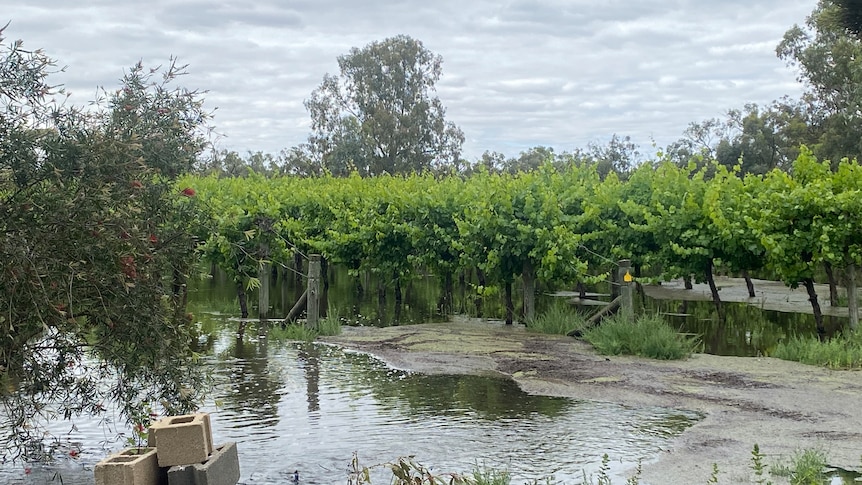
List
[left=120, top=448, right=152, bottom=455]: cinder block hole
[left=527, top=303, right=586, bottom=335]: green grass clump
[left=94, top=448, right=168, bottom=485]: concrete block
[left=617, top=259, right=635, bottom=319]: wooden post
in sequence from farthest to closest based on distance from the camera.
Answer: [left=527, top=303, right=586, bottom=335]: green grass clump, [left=617, top=259, right=635, bottom=319]: wooden post, [left=120, top=448, right=152, bottom=455]: cinder block hole, [left=94, top=448, right=168, bottom=485]: concrete block

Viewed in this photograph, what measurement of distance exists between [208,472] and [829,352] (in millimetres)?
11286

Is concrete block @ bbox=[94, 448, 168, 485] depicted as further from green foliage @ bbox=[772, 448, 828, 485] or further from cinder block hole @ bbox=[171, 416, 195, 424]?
green foliage @ bbox=[772, 448, 828, 485]

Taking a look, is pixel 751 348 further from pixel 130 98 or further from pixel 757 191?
pixel 130 98

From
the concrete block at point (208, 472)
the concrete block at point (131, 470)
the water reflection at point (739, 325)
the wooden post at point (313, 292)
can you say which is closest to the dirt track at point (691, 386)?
the wooden post at point (313, 292)

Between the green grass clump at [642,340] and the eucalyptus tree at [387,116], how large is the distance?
57426 millimetres

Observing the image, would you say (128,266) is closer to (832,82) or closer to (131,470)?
(131,470)

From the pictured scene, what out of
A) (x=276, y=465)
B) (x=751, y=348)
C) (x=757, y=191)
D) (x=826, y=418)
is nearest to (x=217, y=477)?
(x=276, y=465)

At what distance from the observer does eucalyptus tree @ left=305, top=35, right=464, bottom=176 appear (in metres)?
75.4

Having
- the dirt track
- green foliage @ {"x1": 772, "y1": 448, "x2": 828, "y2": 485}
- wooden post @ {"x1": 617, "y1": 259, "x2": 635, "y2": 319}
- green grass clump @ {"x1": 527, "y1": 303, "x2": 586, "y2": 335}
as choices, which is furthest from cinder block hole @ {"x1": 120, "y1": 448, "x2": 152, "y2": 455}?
green grass clump @ {"x1": 527, "y1": 303, "x2": 586, "y2": 335}

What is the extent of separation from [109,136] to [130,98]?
189 cm

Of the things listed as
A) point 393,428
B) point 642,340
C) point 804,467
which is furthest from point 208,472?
point 642,340

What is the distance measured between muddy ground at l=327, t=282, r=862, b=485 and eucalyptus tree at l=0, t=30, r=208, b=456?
4.63 metres

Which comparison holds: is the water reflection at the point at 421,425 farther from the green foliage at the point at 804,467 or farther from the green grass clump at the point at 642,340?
the green grass clump at the point at 642,340

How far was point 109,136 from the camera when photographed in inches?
316
